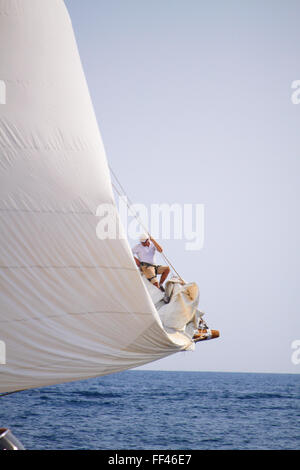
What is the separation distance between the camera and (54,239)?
22.6 feet

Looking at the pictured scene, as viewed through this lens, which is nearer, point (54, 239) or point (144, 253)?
point (54, 239)

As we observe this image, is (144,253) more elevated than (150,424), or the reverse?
(144,253)

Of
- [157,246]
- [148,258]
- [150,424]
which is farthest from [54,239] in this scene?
[150,424]

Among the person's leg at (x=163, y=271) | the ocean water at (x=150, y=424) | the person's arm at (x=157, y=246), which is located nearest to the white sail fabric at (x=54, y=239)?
the person's leg at (x=163, y=271)

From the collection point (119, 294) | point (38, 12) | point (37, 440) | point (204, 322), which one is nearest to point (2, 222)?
point (119, 294)

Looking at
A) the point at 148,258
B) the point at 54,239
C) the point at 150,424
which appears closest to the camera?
the point at 54,239

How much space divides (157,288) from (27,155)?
128 inches

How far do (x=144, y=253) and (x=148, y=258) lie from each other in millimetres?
106

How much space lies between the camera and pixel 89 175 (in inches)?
284

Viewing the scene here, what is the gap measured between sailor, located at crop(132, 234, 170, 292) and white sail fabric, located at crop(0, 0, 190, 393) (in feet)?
7.99

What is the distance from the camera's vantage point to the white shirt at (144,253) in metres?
9.91

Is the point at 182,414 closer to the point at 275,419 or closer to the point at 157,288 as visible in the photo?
the point at 275,419

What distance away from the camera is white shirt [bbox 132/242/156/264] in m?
9.91

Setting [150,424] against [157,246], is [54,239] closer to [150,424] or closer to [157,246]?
[157,246]
